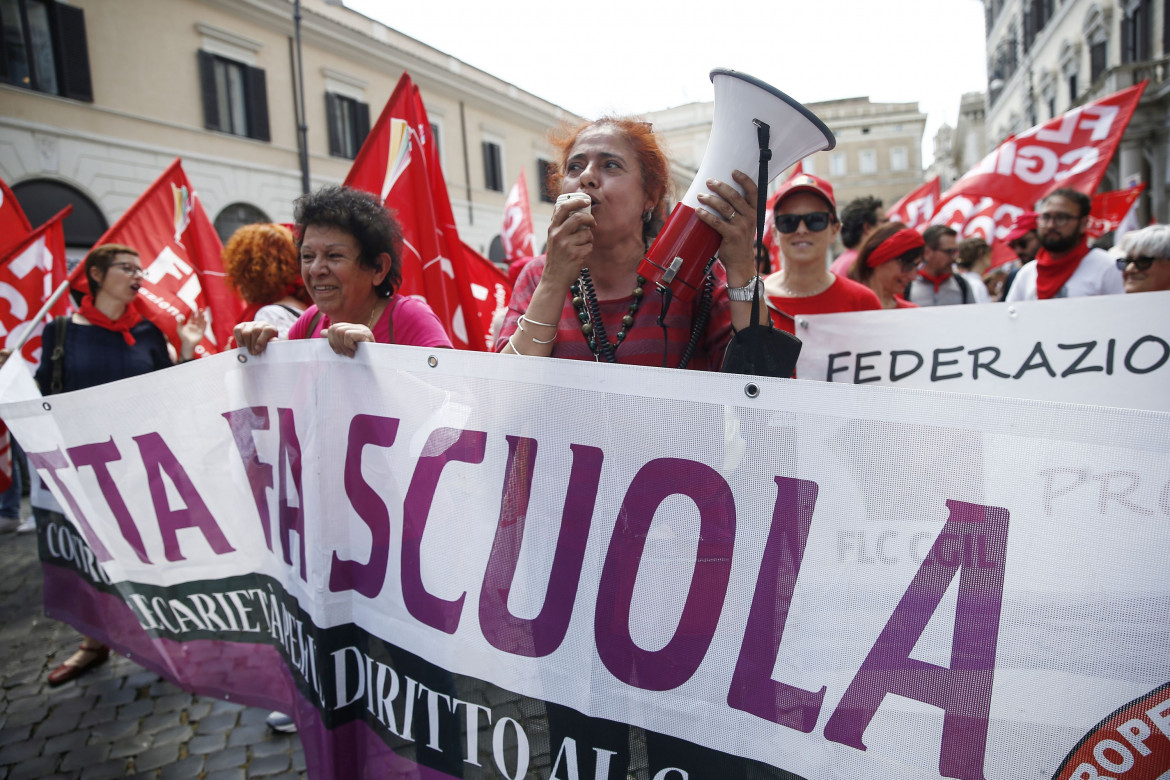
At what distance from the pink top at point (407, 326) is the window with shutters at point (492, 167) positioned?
66.1ft

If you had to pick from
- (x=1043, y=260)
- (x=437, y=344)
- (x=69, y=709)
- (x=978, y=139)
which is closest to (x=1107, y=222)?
(x=1043, y=260)

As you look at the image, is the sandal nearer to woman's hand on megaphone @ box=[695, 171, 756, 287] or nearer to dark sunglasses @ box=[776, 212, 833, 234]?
woman's hand on megaphone @ box=[695, 171, 756, 287]

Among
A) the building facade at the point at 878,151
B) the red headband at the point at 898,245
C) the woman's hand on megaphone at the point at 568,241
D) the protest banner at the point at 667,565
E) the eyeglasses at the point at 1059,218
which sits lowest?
the protest banner at the point at 667,565

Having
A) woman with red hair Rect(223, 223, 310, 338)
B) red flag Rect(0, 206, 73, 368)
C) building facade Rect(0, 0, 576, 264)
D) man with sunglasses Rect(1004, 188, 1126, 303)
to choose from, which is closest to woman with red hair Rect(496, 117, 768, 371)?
woman with red hair Rect(223, 223, 310, 338)

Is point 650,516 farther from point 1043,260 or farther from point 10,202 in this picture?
point 10,202

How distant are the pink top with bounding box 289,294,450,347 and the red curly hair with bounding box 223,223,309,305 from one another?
101 cm

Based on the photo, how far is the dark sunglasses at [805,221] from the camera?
251 centimetres

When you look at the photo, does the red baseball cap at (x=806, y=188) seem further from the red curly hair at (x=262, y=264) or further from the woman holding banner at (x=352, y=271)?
the red curly hair at (x=262, y=264)

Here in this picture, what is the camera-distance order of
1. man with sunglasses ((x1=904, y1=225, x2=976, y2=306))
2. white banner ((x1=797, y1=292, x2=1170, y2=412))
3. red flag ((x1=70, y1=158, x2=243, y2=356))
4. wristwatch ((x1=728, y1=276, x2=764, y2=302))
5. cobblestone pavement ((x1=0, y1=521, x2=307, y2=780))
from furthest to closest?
man with sunglasses ((x1=904, y1=225, x2=976, y2=306))
red flag ((x1=70, y1=158, x2=243, y2=356))
cobblestone pavement ((x1=0, y1=521, x2=307, y2=780))
white banner ((x1=797, y1=292, x2=1170, y2=412))
wristwatch ((x1=728, y1=276, x2=764, y2=302))

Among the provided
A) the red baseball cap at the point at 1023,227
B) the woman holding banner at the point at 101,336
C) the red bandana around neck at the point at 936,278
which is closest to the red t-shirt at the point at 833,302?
the red bandana around neck at the point at 936,278

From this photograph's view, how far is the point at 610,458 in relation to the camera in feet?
4.28

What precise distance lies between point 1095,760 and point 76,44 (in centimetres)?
1513

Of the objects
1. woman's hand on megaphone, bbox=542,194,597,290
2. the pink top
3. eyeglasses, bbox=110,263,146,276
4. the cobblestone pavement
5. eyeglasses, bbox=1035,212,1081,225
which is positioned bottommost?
the cobblestone pavement

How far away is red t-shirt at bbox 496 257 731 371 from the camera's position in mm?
1596
